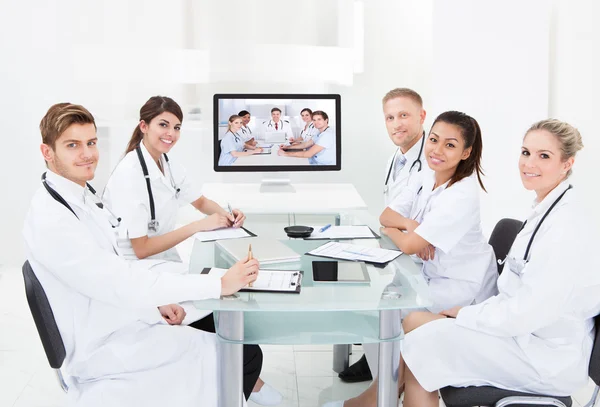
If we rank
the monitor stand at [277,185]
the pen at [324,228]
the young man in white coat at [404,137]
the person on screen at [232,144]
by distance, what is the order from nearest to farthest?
the pen at [324,228] < the young man in white coat at [404,137] < the person on screen at [232,144] < the monitor stand at [277,185]

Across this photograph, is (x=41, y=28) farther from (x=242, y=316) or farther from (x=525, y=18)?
(x=242, y=316)

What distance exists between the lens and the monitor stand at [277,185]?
13.0 feet

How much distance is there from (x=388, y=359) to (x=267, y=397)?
2.77 ft

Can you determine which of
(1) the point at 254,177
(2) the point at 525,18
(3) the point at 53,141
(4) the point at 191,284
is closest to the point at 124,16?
(1) the point at 254,177

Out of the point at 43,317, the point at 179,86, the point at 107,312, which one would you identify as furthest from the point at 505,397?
the point at 179,86

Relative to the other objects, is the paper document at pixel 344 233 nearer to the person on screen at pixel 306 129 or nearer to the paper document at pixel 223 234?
the paper document at pixel 223 234

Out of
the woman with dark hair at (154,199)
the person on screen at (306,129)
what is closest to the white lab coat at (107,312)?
the woman with dark hair at (154,199)

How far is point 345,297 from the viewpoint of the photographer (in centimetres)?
198

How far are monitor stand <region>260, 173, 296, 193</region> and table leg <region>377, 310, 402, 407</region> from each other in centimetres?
188

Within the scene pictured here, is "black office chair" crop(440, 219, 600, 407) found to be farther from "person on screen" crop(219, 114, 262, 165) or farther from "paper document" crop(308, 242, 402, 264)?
"person on screen" crop(219, 114, 262, 165)

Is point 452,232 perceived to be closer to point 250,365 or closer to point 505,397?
point 505,397

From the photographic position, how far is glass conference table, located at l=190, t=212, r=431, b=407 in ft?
6.31

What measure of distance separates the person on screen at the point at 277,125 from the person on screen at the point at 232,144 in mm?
141

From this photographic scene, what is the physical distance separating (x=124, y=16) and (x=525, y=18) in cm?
260
